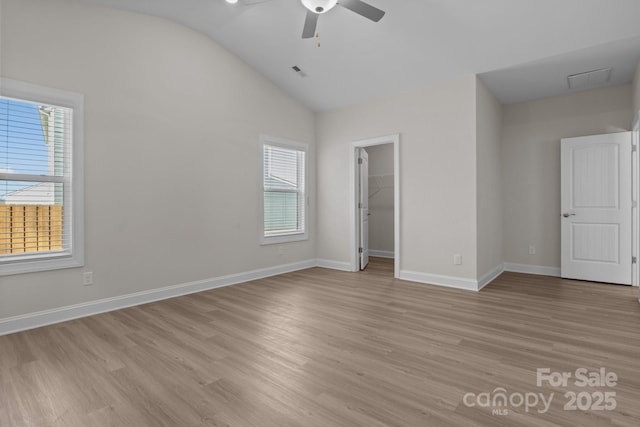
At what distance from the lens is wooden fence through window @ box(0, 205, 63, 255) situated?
2883 millimetres

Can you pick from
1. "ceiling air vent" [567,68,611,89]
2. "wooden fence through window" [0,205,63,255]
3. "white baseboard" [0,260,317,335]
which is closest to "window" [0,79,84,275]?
"wooden fence through window" [0,205,63,255]

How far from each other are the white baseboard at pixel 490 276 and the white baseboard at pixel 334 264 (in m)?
1.98

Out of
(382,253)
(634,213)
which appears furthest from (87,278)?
(634,213)

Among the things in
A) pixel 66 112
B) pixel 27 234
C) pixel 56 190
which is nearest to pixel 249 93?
pixel 66 112

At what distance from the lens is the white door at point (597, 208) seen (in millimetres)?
4344

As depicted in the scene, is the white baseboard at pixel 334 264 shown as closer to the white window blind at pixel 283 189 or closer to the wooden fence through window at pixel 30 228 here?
the white window blind at pixel 283 189

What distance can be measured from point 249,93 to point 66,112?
2280 mm

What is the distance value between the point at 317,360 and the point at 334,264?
3.37m

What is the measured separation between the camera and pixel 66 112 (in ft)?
10.3

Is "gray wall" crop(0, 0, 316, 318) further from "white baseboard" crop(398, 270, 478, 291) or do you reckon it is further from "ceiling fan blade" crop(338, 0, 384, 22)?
"ceiling fan blade" crop(338, 0, 384, 22)

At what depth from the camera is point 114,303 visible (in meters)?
3.40

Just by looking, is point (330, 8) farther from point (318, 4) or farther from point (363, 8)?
point (363, 8)

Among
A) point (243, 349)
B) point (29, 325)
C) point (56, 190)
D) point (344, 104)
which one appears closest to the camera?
point (243, 349)

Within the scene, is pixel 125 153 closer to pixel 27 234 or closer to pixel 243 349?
pixel 27 234
